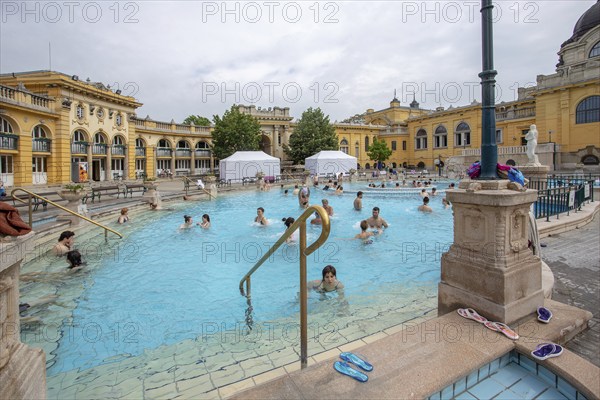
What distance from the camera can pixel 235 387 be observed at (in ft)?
9.99

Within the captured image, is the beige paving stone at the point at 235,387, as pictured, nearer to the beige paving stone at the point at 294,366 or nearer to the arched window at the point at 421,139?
the beige paving stone at the point at 294,366

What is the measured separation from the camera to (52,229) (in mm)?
9734

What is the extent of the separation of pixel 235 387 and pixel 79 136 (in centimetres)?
3040

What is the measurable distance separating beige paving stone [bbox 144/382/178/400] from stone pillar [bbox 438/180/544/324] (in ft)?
9.88

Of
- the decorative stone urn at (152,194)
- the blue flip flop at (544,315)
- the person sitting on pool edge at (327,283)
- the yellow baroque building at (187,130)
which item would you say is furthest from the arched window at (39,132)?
the blue flip flop at (544,315)

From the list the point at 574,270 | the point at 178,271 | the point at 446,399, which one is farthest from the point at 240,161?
the point at 446,399

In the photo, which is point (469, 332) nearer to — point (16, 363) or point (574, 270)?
point (16, 363)

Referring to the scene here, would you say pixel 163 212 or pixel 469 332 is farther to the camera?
pixel 163 212

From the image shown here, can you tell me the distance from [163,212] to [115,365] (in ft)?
41.8

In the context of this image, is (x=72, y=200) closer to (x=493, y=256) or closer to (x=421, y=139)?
(x=493, y=256)

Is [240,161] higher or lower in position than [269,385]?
higher

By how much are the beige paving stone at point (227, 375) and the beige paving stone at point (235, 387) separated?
15cm

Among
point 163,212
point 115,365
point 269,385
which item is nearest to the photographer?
point 269,385

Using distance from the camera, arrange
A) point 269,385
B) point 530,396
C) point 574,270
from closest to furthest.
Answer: point 269,385 → point 530,396 → point 574,270
